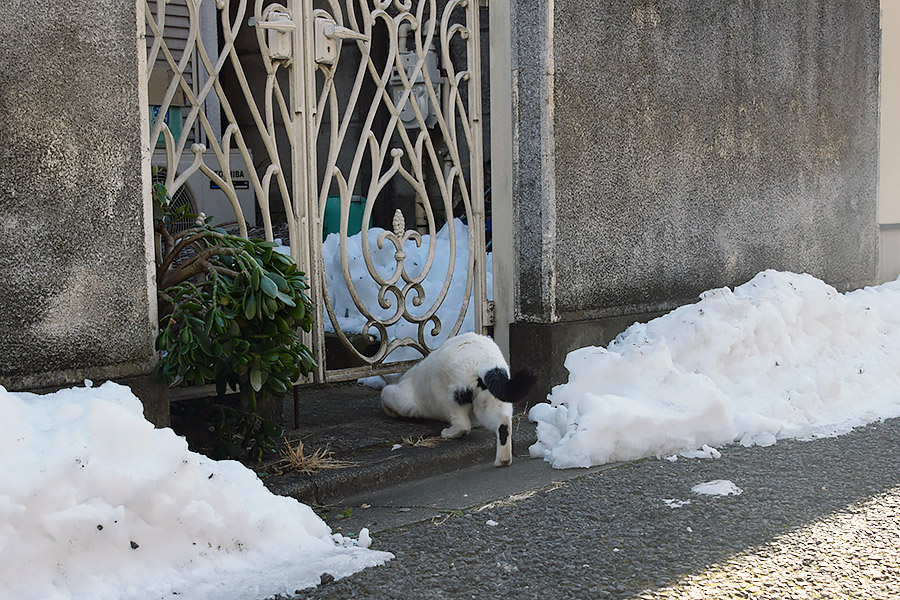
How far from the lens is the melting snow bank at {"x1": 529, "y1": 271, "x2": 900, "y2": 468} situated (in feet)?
15.3

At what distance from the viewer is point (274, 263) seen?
4.10 meters

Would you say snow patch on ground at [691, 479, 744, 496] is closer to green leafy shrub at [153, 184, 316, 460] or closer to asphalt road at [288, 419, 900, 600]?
asphalt road at [288, 419, 900, 600]

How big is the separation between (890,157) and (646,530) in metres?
8.53

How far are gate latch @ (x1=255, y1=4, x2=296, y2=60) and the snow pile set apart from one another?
4.27 ft

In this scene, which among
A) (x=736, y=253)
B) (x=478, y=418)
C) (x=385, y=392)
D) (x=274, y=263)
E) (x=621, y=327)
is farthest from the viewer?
(x=736, y=253)

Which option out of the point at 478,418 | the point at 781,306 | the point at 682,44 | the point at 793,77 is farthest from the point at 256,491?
the point at 793,77

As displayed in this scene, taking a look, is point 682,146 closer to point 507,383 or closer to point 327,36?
point 327,36

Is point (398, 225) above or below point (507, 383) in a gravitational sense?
above

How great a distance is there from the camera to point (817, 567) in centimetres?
314

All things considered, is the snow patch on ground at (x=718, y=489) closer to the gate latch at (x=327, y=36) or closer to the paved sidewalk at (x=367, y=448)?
the paved sidewalk at (x=367, y=448)

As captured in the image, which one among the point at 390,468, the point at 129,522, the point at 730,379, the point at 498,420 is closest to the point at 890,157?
the point at 730,379

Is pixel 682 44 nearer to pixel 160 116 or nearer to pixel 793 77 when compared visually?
pixel 793 77

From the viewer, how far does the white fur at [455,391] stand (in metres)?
4.55

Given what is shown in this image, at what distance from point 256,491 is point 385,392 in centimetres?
180
